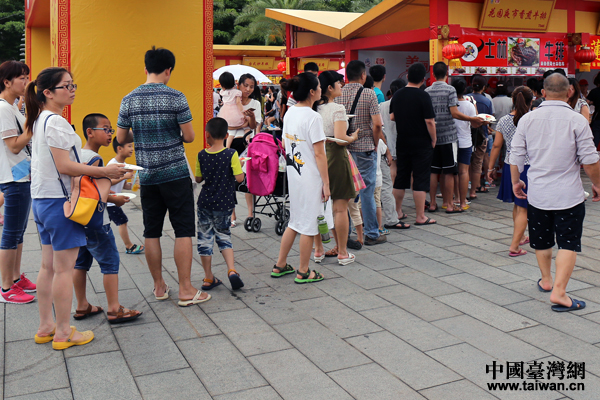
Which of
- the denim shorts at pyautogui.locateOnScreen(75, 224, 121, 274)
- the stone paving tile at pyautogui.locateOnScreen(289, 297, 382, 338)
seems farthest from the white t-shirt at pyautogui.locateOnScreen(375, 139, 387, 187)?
the denim shorts at pyautogui.locateOnScreen(75, 224, 121, 274)

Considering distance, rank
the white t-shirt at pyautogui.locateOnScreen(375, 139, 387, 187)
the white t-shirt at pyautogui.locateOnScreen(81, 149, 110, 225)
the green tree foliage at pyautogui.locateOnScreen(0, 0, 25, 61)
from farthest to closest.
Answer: the green tree foliage at pyautogui.locateOnScreen(0, 0, 25, 61), the white t-shirt at pyautogui.locateOnScreen(375, 139, 387, 187), the white t-shirt at pyautogui.locateOnScreen(81, 149, 110, 225)

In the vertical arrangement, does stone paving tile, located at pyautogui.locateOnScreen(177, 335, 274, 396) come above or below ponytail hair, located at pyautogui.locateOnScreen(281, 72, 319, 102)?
below

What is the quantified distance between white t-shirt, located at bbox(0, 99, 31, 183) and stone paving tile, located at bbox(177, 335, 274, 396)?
74.7 inches

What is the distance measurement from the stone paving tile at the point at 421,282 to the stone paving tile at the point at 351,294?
0.36m

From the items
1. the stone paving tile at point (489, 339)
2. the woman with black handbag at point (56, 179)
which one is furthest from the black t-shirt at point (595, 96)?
the woman with black handbag at point (56, 179)

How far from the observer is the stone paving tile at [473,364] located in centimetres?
300

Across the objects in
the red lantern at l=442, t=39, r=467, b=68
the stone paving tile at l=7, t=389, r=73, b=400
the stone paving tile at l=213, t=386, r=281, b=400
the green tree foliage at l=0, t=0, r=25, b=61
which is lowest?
the stone paving tile at l=7, t=389, r=73, b=400

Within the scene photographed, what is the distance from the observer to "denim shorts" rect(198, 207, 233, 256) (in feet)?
15.4

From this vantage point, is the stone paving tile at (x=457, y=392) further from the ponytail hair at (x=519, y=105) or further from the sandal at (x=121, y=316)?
the ponytail hair at (x=519, y=105)

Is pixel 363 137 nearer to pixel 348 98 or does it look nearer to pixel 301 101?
pixel 348 98

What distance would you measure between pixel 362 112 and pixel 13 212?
10.9 feet

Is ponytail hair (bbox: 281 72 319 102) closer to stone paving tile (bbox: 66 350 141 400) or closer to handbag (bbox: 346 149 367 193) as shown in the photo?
handbag (bbox: 346 149 367 193)

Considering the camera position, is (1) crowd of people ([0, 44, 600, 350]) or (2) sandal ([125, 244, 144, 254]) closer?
(1) crowd of people ([0, 44, 600, 350])

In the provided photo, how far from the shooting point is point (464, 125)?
306 inches
